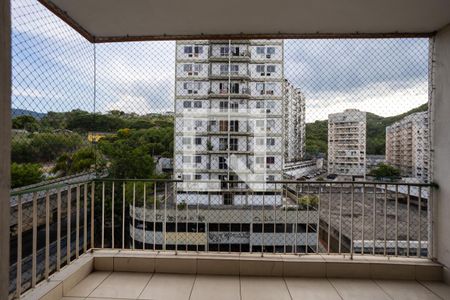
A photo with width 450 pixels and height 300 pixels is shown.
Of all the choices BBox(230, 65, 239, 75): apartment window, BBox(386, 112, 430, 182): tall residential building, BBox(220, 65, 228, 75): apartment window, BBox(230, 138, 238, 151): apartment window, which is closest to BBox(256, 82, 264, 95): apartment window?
BBox(230, 65, 239, 75): apartment window

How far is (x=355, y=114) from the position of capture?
3.14m

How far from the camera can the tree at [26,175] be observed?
6.29ft

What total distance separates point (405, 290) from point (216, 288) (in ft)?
5.96

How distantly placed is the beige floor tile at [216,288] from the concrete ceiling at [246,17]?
2630 millimetres

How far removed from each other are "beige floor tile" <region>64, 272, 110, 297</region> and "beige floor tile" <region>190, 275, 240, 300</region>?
3.11 feet

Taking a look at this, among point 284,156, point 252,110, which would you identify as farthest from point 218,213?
point 252,110

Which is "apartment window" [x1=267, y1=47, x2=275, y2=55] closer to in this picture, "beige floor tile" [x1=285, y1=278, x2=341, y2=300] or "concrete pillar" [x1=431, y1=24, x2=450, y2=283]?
"concrete pillar" [x1=431, y1=24, x2=450, y2=283]

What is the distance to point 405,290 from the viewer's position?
2443mm

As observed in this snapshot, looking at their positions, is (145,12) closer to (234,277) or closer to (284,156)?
(284,156)

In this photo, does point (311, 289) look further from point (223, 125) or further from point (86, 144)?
point (86, 144)

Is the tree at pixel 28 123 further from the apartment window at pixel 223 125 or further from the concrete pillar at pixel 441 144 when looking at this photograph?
the concrete pillar at pixel 441 144

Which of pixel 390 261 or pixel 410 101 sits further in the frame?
pixel 410 101

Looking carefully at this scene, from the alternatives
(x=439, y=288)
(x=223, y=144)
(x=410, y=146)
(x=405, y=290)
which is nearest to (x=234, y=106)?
(x=223, y=144)

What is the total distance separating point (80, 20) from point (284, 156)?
9.24 feet
